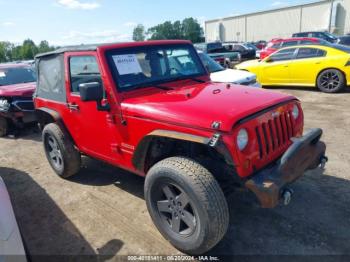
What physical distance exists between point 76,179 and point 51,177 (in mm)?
472

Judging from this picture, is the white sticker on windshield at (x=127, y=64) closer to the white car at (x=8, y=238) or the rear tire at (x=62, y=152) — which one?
the rear tire at (x=62, y=152)

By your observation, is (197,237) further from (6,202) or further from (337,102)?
(337,102)

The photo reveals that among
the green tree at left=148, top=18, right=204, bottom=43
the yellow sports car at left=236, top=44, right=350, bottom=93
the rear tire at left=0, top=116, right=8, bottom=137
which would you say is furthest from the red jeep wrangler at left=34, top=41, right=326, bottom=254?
the green tree at left=148, top=18, right=204, bottom=43

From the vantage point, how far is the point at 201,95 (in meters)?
3.29

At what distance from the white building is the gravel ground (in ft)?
191

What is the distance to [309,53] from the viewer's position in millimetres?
9945

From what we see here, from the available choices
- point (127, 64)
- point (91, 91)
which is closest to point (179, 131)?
point (91, 91)

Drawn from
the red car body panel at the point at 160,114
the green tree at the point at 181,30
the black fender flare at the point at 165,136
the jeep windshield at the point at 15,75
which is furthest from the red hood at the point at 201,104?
the green tree at the point at 181,30

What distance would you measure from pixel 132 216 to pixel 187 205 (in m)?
1.06

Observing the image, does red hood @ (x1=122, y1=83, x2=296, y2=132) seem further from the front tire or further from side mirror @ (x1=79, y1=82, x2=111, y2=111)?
the front tire

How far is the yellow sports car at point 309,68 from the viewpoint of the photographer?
9.27m

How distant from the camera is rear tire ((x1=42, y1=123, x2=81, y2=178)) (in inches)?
172

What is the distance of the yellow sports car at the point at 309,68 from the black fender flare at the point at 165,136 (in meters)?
8.18

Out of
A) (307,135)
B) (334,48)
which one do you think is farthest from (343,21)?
(307,135)
